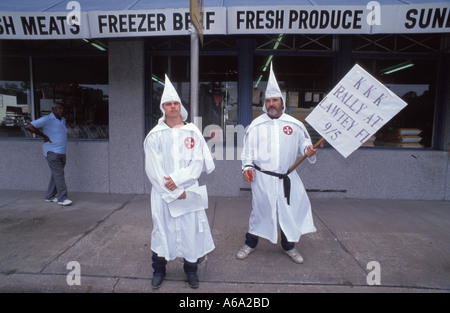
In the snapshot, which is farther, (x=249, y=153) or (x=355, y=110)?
(x=249, y=153)

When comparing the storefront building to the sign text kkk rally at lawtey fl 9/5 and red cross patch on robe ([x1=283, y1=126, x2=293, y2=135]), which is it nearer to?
red cross patch on robe ([x1=283, y1=126, x2=293, y2=135])

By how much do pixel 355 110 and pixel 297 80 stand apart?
11.3ft

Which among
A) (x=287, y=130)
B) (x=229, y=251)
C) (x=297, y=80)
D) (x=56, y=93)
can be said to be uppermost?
(x=297, y=80)

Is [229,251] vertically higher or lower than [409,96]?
lower

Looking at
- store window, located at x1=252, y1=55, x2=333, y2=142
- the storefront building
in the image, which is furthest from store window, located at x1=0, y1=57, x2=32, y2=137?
store window, located at x1=252, y1=55, x2=333, y2=142

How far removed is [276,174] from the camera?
3473mm

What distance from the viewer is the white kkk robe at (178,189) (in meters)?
2.83

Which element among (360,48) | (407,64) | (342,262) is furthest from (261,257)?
(407,64)

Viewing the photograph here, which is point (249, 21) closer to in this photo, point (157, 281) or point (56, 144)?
point (157, 281)

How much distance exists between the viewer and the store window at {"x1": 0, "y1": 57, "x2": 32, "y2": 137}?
678 centimetres

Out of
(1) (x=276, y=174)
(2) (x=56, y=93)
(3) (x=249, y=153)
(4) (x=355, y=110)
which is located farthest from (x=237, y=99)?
(2) (x=56, y=93)

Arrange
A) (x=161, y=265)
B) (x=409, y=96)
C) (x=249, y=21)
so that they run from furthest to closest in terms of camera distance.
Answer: (x=409, y=96) → (x=249, y=21) → (x=161, y=265)

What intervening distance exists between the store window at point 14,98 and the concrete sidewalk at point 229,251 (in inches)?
80.9

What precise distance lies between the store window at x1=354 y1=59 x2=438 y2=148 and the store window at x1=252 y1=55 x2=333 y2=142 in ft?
2.56
